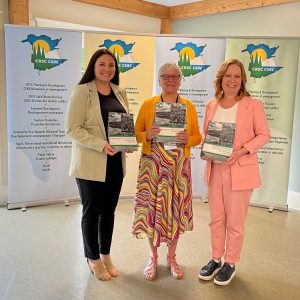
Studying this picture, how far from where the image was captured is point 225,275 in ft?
7.98

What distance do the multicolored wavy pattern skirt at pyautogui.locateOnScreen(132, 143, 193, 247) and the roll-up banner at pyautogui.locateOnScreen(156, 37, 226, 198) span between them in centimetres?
192

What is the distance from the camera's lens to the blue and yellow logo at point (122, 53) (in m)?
3.96

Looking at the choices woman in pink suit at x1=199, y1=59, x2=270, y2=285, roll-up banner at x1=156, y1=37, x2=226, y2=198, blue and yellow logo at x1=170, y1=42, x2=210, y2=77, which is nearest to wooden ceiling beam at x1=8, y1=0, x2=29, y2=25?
roll-up banner at x1=156, y1=37, x2=226, y2=198

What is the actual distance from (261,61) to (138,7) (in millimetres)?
2131

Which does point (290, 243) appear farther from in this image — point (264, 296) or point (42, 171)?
point (42, 171)

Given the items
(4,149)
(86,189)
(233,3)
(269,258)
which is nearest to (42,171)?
(4,149)

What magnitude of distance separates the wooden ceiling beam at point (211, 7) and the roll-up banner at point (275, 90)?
71 cm

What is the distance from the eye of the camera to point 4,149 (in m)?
4.07

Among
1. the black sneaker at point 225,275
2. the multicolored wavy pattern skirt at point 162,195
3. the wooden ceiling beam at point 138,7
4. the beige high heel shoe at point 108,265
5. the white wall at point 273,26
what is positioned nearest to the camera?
the multicolored wavy pattern skirt at point 162,195

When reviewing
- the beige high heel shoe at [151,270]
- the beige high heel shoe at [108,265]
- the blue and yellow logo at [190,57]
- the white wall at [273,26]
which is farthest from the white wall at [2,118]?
the white wall at [273,26]

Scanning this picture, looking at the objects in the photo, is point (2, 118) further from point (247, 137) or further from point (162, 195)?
point (247, 137)

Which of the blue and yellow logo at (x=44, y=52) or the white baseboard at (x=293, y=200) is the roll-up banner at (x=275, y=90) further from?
the blue and yellow logo at (x=44, y=52)

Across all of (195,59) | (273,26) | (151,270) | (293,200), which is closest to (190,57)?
(195,59)

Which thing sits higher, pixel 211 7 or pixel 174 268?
pixel 211 7
